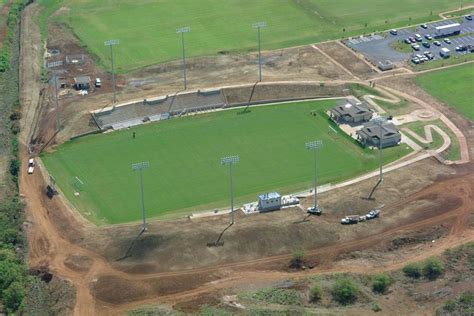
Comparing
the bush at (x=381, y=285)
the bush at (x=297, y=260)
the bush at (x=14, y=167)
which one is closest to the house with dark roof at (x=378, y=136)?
the bush at (x=297, y=260)

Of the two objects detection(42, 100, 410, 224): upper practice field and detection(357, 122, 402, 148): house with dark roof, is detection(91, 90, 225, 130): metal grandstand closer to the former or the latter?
detection(42, 100, 410, 224): upper practice field

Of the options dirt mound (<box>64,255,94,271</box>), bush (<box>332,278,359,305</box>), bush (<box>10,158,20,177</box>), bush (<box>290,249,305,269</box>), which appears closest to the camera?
bush (<box>332,278,359,305</box>)

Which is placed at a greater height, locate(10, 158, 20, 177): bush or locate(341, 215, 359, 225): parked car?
locate(10, 158, 20, 177): bush

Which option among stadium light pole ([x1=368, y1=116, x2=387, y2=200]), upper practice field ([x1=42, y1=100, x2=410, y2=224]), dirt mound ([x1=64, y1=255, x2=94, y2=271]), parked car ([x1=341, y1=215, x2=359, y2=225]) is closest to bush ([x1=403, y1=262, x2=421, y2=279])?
parked car ([x1=341, y1=215, x2=359, y2=225])

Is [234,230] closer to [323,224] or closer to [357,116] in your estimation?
[323,224]

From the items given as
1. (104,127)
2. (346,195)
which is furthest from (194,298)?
(104,127)

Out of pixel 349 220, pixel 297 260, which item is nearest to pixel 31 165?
pixel 297 260
